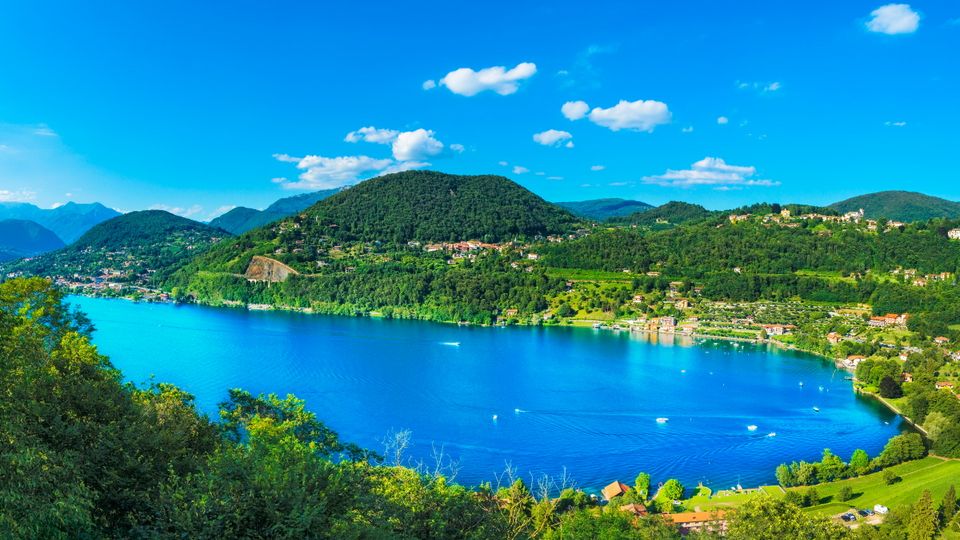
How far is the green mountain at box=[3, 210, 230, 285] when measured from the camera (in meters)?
93.4

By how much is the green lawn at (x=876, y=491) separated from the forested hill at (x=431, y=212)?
82165 millimetres

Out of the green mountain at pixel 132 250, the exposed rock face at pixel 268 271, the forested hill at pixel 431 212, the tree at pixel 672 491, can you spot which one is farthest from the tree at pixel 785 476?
the green mountain at pixel 132 250

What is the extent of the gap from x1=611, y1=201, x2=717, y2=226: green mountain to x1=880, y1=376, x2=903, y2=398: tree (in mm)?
98022

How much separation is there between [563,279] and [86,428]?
67898mm

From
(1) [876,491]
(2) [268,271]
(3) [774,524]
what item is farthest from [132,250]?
(3) [774,524]

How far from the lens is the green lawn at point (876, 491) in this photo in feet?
66.8

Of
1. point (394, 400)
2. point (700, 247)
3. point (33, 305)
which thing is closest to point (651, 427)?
point (394, 400)

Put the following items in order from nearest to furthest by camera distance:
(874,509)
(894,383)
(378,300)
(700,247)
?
(874,509) → (894,383) → (378,300) → (700,247)

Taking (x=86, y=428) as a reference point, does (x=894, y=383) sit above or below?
below

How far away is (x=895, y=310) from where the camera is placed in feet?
188

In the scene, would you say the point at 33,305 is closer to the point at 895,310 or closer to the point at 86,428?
the point at 86,428

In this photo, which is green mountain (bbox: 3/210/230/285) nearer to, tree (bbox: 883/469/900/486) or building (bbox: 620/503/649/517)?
building (bbox: 620/503/649/517)

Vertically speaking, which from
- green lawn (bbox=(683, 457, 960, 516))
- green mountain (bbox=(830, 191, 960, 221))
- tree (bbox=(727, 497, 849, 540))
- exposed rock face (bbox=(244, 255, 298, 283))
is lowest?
green lawn (bbox=(683, 457, 960, 516))

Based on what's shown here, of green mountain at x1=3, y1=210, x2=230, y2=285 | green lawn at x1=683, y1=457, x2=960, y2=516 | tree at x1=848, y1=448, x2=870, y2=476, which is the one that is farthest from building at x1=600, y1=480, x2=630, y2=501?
green mountain at x1=3, y1=210, x2=230, y2=285
